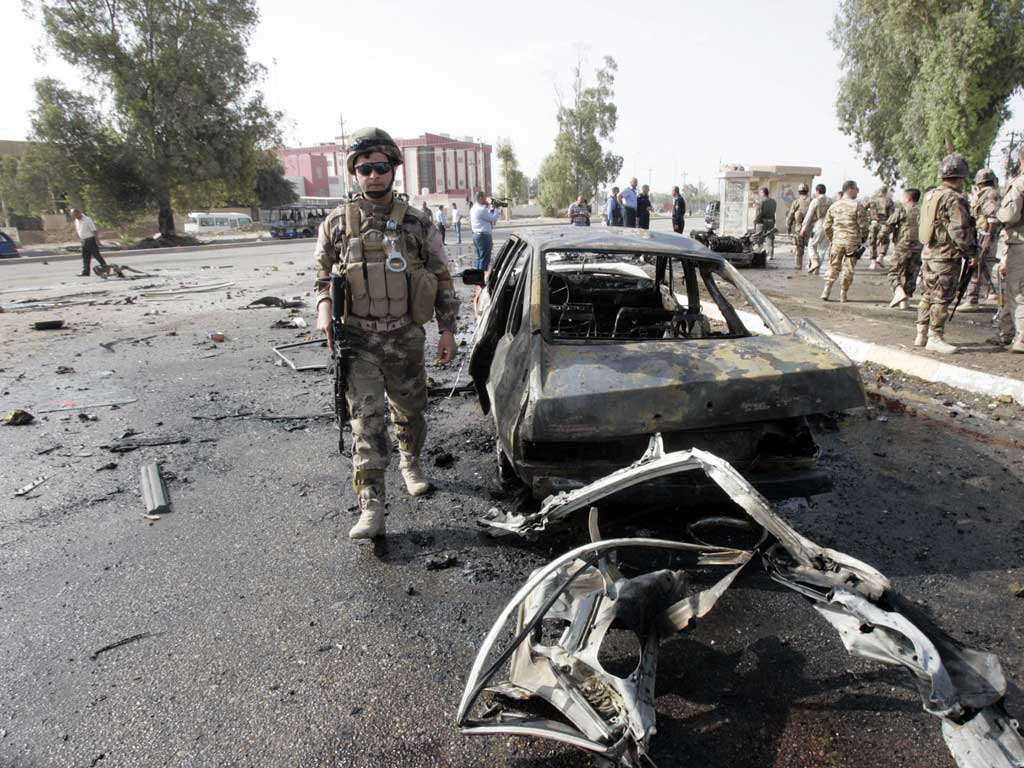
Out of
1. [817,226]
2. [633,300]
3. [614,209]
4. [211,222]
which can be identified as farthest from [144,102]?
[633,300]

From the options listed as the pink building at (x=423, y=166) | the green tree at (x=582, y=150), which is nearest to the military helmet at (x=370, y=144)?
the green tree at (x=582, y=150)

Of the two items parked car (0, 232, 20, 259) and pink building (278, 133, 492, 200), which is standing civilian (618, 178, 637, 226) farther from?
pink building (278, 133, 492, 200)

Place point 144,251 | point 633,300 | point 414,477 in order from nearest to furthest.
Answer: point 414,477
point 633,300
point 144,251

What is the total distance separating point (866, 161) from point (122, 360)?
2932 centimetres

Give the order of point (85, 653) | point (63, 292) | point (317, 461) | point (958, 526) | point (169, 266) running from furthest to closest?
1. point (169, 266)
2. point (63, 292)
3. point (317, 461)
4. point (958, 526)
5. point (85, 653)

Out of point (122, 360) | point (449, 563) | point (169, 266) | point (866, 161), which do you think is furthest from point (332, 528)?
point (866, 161)

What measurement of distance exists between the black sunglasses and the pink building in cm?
8368

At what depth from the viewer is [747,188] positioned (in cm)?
2367

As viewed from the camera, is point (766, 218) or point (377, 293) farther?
point (766, 218)

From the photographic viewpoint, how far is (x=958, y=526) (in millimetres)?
3229

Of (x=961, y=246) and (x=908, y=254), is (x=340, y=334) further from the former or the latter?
(x=908, y=254)

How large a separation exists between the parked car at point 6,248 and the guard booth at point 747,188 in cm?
2747

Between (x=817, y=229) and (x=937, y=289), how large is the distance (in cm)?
744

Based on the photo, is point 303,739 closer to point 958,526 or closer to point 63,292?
point 958,526
